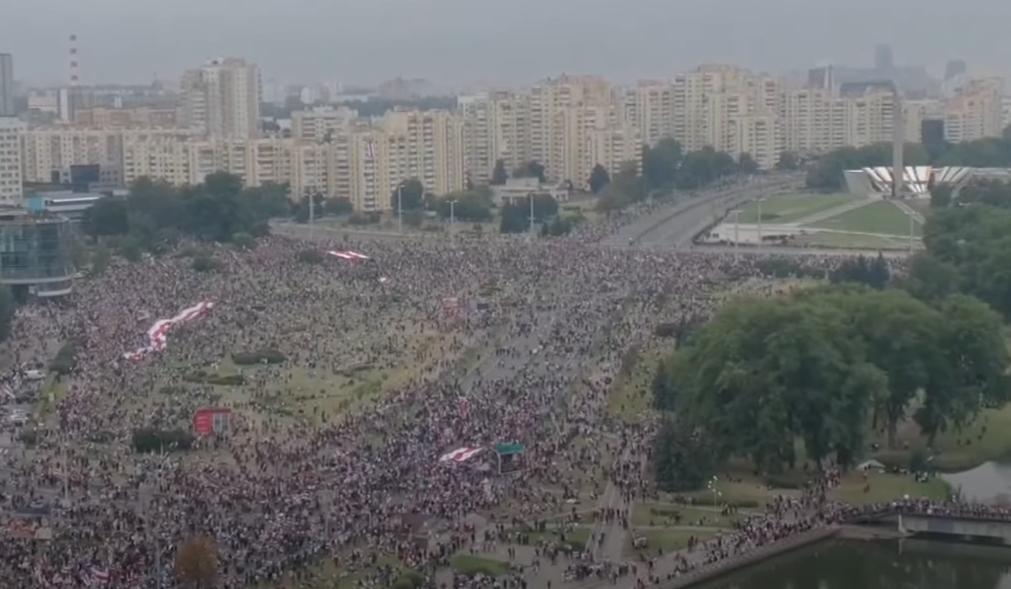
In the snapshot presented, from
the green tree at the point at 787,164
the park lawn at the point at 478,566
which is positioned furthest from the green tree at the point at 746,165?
the park lawn at the point at 478,566

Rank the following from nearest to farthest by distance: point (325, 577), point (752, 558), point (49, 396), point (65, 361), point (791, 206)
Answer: point (325, 577) → point (752, 558) → point (49, 396) → point (65, 361) → point (791, 206)

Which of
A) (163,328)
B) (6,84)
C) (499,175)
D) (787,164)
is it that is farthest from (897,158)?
(6,84)

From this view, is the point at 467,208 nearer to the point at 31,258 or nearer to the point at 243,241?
the point at 243,241

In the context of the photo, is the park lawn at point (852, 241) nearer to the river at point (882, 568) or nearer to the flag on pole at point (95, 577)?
the river at point (882, 568)

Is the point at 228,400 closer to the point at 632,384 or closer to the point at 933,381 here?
the point at 632,384

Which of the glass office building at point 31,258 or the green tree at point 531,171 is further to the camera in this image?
the green tree at point 531,171

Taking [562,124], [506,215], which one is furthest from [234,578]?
[562,124]
